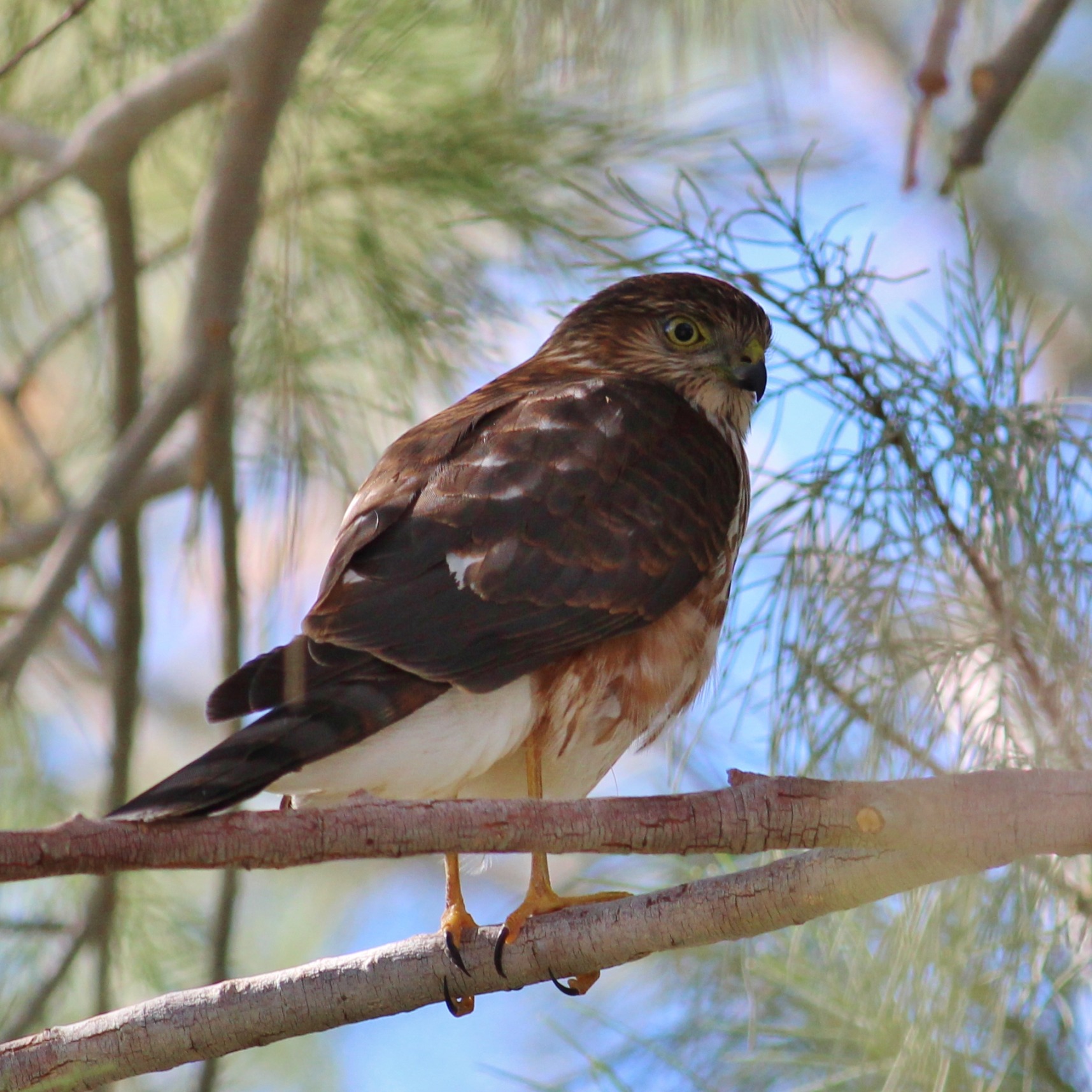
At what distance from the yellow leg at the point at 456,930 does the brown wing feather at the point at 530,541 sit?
0.36 m

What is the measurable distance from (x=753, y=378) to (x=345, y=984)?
1.62 metres

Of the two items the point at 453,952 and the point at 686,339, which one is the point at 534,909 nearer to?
the point at 453,952

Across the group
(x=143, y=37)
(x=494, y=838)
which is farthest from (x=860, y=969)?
(x=143, y=37)

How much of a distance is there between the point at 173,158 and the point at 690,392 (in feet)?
6.14

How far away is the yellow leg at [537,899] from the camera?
7.66 ft

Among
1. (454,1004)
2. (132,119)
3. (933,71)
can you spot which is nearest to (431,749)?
(454,1004)

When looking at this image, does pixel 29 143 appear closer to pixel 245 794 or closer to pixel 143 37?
pixel 143 37

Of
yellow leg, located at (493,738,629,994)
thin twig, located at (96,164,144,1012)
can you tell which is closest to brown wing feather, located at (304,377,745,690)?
yellow leg, located at (493,738,629,994)

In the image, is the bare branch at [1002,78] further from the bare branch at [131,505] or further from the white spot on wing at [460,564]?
the bare branch at [131,505]

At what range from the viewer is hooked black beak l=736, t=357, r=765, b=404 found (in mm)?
3127

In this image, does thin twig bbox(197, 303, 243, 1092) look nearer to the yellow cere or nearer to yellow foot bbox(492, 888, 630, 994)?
yellow foot bbox(492, 888, 630, 994)

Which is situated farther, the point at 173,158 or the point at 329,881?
the point at 329,881

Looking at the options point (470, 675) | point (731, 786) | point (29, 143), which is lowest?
point (731, 786)

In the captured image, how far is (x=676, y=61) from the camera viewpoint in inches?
120
